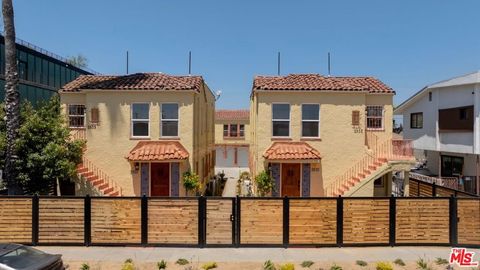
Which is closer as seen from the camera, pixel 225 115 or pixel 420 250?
pixel 420 250

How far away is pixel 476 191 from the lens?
65.2 feet

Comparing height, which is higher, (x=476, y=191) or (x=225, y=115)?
(x=225, y=115)

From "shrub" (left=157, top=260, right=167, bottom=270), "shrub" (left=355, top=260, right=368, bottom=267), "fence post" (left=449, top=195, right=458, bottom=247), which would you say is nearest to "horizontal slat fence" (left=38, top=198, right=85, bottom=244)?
"shrub" (left=157, top=260, right=167, bottom=270)

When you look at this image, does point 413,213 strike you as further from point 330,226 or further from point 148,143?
point 148,143

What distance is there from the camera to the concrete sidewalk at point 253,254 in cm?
1022

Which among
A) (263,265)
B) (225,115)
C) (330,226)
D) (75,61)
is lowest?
(263,265)

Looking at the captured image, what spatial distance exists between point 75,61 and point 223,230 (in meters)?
74.5

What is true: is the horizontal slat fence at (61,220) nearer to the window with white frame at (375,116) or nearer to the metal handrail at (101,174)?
the metal handrail at (101,174)

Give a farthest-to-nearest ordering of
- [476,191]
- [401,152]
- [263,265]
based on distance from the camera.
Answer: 1. [476,191]
2. [401,152]
3. [263,265]

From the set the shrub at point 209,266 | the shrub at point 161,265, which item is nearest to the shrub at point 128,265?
the shrub at point 161,265

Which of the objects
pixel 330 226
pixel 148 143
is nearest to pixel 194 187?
pixel 148 143

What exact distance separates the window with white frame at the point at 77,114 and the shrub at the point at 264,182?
1063 cm

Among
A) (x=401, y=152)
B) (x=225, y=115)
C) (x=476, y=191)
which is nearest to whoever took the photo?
(x=401, y=152)

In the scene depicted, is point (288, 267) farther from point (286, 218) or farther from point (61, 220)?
point (61, 220)
